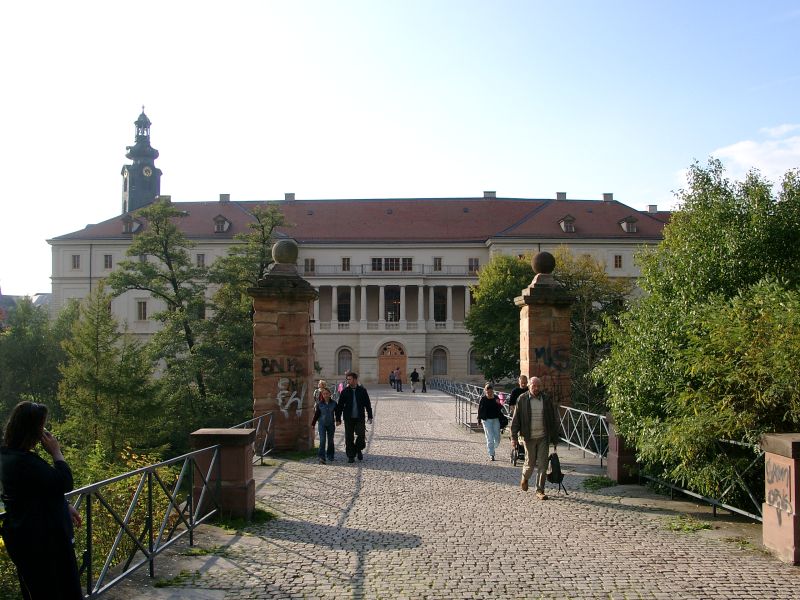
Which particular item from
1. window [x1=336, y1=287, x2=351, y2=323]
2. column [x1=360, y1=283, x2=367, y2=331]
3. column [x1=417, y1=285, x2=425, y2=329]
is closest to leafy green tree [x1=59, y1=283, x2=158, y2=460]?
column [x1=360, y1=283, x2=367, y2=331]

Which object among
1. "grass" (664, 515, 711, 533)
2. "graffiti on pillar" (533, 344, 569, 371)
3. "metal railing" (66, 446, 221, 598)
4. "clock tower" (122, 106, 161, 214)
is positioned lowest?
"grass" (664, 515, 711, 533)

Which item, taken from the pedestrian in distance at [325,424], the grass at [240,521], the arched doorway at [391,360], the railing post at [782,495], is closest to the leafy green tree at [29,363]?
the arched doorway at [391,360]

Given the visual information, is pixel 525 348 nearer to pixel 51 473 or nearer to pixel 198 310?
pixel 51 473

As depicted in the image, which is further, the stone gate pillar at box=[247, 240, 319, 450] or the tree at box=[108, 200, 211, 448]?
the tree at box=[108, 200, 211, 448]

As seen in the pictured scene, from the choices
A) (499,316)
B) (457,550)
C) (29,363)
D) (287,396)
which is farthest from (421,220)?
(457,550)

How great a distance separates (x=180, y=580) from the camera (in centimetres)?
636

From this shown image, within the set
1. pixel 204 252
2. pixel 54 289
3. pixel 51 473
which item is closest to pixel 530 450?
pixel 51 473

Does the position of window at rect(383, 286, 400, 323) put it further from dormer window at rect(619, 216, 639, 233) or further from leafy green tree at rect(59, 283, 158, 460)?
leafy green tree at rect(59, 283, 158, 460)

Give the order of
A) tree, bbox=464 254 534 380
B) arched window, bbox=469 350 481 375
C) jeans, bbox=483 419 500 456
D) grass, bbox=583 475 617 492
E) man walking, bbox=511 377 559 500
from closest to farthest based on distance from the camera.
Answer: man walking, bbox=511 377 559 500 < grass, bbox=583 475 617 492 < jeans, bbox=483 419 500 456 < tree, bbox=464 254 534 380 < arched window, bbox=469 350 481 375

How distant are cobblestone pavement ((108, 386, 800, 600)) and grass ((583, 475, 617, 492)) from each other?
0.74ft

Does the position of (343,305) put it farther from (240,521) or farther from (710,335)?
(710,335)

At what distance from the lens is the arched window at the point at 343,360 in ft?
236

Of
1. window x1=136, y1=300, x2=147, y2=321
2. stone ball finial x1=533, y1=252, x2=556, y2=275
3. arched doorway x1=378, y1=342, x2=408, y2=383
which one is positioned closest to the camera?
Result: stone ball finial x1=533, y1=252, x2=556, y2=275

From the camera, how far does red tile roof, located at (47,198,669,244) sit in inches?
2847
